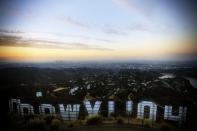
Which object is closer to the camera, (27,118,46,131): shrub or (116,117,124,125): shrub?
(116,117,124,125): shrub

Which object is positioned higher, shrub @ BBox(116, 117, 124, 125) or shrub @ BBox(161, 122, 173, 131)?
shrub @ BBox(116, 117, 124, 125)

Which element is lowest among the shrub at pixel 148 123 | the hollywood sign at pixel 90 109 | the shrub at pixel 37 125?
the shrub at pixel 37 125

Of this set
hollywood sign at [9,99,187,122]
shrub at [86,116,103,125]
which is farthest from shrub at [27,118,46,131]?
shrub at [86,116,103,125]

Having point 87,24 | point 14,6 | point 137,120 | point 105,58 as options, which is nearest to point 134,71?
point 105,58

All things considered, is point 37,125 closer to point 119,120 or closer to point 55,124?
point 55,124

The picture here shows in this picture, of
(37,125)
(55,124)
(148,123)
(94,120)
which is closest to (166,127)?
(148,123)

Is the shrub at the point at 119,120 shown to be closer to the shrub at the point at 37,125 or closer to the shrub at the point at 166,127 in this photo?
the shrub at the point at 166,127

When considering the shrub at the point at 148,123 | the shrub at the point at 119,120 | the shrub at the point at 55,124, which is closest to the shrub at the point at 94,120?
the shrub at the point at 119,120

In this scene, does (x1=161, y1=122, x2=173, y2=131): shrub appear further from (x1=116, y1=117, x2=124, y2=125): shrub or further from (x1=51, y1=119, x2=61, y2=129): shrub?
(x1=51, y1=119, x2=61, y2=129): shrub

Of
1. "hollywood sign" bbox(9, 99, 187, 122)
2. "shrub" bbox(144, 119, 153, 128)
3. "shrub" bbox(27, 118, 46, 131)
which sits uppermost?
"hollywood sign" bbox(9, 99, 187, 122)
